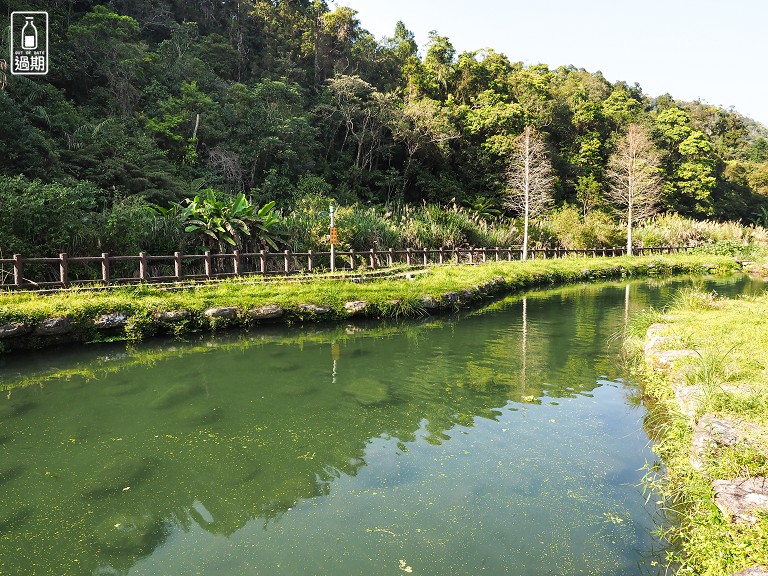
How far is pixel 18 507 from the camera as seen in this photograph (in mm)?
4535

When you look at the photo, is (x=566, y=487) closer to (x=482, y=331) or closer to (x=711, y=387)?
(x=711, y=387)

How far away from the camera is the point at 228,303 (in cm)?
1205

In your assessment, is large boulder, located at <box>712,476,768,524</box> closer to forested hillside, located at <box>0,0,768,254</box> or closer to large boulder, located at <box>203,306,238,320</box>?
large boulder, located at <box>203,306,238,320</box>

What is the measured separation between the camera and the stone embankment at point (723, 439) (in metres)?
3.60

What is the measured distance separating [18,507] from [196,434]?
1.90m

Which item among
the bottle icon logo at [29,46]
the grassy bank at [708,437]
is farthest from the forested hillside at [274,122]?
the grassy bank at [708,437]

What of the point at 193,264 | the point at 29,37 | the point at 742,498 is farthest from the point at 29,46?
the point at 742,498

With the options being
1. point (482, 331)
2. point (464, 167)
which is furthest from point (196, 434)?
point (464, 167)

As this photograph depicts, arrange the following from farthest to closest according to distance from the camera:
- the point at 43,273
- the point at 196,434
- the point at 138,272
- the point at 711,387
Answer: the point at 138,272
the point at 43,273
the point at 196,434
the point at 711,387

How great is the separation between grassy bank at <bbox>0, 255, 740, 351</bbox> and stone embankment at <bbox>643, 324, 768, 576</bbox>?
8.20 metres

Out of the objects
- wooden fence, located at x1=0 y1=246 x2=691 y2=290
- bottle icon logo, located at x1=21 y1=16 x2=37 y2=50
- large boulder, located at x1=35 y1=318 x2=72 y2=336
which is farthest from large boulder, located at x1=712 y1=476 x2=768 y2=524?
bottle icon logo, located at x1=21 y1=16 x2=37 y2=50

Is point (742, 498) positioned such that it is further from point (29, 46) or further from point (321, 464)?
point (29, 46)

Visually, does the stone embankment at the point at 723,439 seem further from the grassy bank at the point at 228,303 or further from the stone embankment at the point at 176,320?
the grassy bank at the point at 228,303

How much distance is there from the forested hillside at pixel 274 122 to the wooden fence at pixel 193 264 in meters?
0.78
